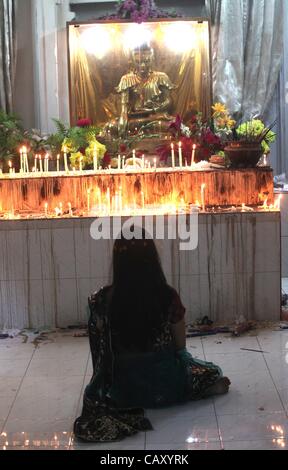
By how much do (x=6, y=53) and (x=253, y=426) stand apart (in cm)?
754

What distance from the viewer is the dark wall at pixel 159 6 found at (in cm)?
1112

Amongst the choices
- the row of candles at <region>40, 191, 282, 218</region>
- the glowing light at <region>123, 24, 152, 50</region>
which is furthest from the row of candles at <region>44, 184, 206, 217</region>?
the glowing light at <region>123, 24, 152, 50</region>

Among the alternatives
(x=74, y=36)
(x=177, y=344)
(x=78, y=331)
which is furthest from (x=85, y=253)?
(x=74, y=36)

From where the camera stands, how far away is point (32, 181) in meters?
6.83

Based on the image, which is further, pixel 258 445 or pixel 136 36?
pixel 136 36

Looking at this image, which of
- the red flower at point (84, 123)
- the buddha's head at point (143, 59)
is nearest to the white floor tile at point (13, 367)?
the red flower at point (84, 123)

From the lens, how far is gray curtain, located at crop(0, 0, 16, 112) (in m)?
10.4

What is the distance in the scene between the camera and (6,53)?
10.4 metres

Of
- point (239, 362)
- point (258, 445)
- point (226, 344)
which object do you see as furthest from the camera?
point (226, 344)

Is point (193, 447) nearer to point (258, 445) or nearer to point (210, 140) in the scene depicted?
point (258, 445)

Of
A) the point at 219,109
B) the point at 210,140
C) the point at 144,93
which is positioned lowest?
the point at 210,140

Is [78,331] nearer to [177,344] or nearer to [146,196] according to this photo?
[146,196]

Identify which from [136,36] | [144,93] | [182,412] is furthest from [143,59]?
[182,412]

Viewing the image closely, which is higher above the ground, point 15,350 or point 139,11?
point 139,11
